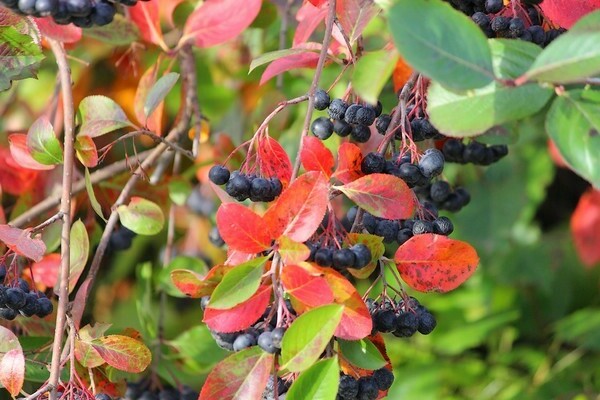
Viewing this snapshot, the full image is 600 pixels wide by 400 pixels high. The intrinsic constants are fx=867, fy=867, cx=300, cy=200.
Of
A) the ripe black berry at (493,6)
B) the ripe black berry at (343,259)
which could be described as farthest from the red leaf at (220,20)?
the ripe black berry at (343,259)

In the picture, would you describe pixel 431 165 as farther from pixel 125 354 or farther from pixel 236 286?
pixel 125 354

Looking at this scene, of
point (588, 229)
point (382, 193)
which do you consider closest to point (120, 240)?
point (382, 193)

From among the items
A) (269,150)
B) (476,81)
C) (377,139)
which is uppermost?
(476,81)

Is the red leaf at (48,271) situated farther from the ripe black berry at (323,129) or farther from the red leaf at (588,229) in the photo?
the red leaf at (588,229)

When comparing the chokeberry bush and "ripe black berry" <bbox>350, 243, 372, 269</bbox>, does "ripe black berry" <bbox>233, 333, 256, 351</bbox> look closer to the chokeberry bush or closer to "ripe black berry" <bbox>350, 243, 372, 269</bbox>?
the chokeberry bush

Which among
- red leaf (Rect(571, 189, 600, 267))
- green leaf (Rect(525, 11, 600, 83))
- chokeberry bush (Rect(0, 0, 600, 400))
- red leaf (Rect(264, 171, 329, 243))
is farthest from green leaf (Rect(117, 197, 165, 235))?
red leaf (Rect(571, 189, 600, 267))

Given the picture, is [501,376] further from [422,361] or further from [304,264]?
[304,264]

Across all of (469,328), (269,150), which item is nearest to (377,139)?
(269,150)
